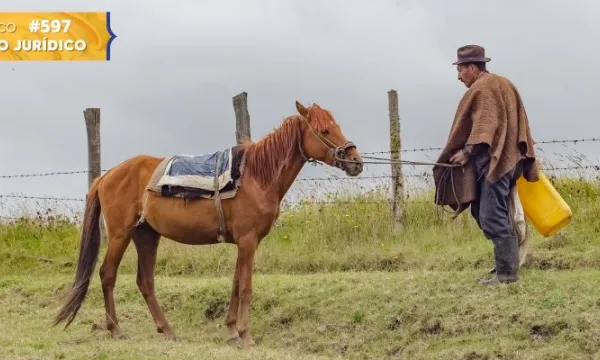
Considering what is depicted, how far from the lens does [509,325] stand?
26.9 feet

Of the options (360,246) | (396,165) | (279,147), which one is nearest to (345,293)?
(279,147)

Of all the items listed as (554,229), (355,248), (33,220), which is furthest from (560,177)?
(33,220)

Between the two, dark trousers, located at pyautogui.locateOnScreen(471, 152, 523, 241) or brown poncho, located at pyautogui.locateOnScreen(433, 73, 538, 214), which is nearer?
brown poncho, located at pyautogui.locateOnScreen(433, 73, 538, 214)

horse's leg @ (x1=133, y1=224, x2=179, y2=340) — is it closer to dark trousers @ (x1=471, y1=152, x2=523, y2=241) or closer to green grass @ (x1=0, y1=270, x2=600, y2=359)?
green grass @ (x1=0, y1=270, x2=600, y2=359)

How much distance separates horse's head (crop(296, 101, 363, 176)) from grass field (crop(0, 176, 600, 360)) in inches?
62.0

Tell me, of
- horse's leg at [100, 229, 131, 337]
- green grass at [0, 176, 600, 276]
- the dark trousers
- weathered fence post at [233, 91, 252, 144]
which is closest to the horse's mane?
the dark trousers

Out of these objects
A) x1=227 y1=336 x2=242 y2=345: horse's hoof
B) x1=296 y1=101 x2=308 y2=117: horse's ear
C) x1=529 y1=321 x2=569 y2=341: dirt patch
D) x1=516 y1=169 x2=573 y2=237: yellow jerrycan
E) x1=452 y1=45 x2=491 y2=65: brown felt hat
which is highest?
x1=452 y1=45 x2=491 y2=65: brown felt hat

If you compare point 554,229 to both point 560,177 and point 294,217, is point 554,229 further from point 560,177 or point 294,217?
point 294,217

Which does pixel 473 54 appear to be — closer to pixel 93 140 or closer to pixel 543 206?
pixel 543 206

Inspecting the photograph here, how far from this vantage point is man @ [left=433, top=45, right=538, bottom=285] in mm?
8617

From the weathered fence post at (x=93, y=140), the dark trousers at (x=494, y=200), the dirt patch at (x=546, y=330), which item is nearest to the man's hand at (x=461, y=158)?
the dark trousers at (x=494, y=200)

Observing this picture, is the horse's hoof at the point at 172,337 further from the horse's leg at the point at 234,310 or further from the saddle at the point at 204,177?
the saddle at the point at 204,177

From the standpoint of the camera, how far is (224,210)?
29.2 ft

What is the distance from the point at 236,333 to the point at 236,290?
0.42 m
